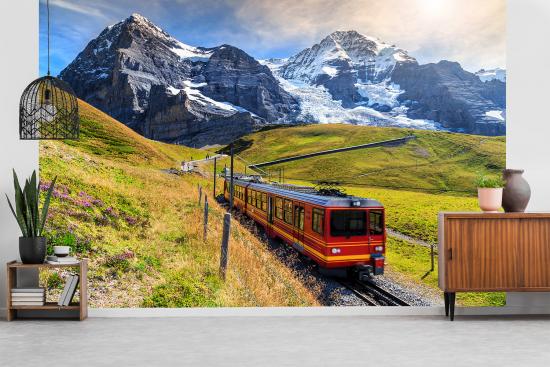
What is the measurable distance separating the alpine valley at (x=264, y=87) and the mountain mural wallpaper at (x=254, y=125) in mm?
15

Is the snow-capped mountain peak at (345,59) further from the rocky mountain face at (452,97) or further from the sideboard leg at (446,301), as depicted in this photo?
the sideboard leg at (446,301)

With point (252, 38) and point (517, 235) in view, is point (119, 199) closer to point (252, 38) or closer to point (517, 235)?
point (252, 38)

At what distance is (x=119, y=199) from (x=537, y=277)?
4094 millimetres

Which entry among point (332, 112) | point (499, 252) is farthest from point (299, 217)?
point (499, 252)

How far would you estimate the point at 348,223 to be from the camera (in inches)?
209

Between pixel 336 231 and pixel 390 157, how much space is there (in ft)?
3.44

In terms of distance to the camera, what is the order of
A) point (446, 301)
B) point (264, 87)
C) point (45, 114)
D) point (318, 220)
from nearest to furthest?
1. point (45, 114)
2. point (446, 301)
3. point (318, 220)
4. point (264, 87)

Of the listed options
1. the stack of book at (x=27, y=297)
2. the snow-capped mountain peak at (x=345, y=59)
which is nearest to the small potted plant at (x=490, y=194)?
the snow-capped mountain peak at (x=345, y=59)

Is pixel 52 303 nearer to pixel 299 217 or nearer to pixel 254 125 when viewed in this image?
pixel 299 217

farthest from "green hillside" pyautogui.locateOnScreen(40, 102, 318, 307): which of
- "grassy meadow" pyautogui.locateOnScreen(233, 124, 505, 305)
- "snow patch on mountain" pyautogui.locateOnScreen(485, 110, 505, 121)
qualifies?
"snow patch on mountain" pyautogui.locateOnScreen(485, 110, 505, 121)

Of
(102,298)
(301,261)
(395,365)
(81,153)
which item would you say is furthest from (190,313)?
(395,365)

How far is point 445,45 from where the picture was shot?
5.90 m

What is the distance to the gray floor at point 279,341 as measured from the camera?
3754 millimetres

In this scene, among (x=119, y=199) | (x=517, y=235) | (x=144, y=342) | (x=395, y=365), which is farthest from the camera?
(x=119, y=199)
